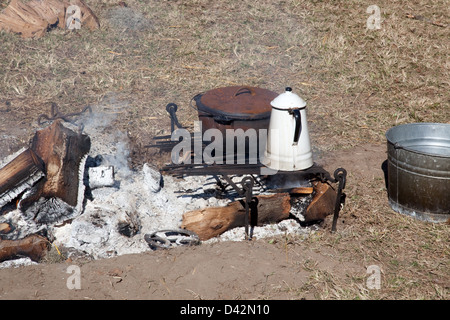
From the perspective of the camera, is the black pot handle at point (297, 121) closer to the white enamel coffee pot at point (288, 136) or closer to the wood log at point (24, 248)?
the white enamel coffee pot at point (288, 136)

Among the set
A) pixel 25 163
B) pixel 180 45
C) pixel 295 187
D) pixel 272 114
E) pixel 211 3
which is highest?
pixel 211 3

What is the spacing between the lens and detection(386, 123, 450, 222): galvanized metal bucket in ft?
12.8

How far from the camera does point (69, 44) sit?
304 inches

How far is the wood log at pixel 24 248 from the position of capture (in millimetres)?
3648

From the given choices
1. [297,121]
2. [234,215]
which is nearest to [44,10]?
[234,215]

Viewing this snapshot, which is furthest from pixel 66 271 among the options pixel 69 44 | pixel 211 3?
pixel 211 3

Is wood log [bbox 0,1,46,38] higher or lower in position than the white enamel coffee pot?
higher

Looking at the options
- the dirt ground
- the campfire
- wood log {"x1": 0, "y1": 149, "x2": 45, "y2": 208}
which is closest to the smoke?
the campfire

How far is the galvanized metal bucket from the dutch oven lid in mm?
1256

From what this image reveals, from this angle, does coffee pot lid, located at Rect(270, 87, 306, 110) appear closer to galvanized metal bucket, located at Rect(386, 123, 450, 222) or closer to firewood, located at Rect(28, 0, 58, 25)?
galvanized metal bucket, located at Rect(386, 123, 450, 222)
